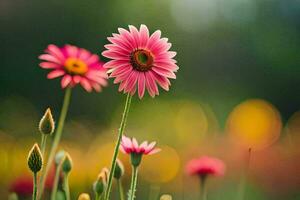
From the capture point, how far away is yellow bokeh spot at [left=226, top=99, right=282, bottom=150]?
104 inches

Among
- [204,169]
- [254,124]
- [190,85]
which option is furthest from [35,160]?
[190,85]

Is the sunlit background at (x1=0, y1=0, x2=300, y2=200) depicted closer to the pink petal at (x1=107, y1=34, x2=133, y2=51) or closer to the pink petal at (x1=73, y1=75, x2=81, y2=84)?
the pink petal at (x1=73, y1=75, x2=81, y2=84)

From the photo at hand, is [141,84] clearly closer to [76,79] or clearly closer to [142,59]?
[142,59]

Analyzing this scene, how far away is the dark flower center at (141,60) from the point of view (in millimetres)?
838

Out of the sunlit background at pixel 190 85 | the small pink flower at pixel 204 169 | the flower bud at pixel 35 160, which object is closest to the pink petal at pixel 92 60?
the small pink flower at pixel 204 169

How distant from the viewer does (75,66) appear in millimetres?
1105

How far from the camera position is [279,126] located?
276 centimetres

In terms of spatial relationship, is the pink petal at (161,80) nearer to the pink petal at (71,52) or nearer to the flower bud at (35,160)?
the flower bud at (35,160)

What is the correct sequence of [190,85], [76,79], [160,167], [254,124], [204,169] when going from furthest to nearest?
[190,85]
[254,124]
[160,167]
[204,169]
[76,79]

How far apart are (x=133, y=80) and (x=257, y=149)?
1802mm

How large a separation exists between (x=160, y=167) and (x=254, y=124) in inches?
32.0

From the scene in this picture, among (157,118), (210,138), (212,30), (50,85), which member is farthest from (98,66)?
(212,30)

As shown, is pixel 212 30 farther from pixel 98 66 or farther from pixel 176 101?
pixel 98 66

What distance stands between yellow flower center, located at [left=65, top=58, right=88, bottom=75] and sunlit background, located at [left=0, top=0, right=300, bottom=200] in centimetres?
106
